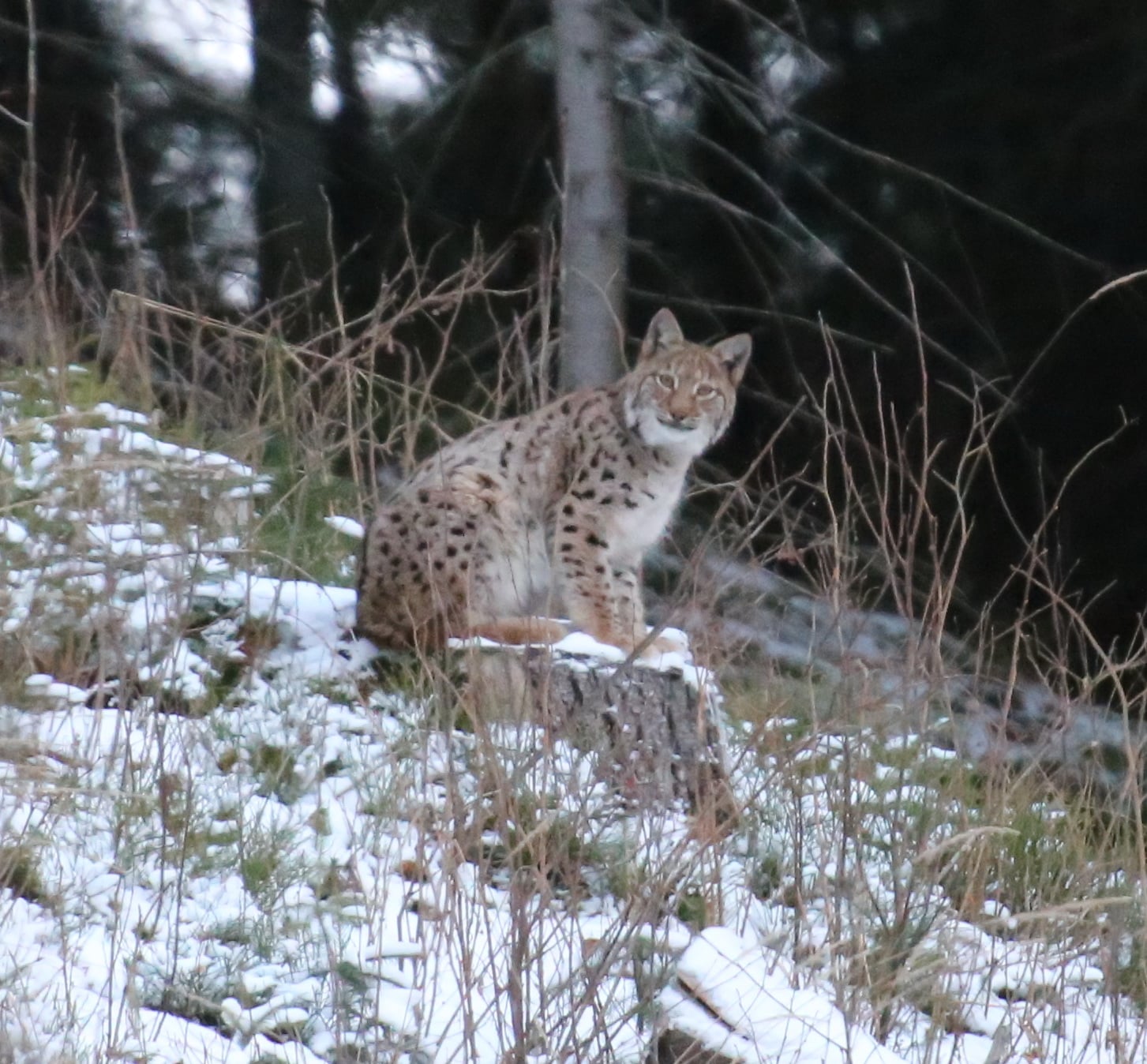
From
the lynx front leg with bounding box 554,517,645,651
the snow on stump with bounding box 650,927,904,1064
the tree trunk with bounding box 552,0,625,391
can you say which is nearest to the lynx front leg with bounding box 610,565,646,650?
the lynx front leg with bounding box 554,517,645,651

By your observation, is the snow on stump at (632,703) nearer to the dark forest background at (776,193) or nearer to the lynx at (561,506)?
the lynx at (561,506)

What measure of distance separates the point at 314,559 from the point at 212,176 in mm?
4949

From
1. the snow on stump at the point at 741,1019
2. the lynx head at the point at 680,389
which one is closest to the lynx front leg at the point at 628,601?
the lynx head at the point at 680,389

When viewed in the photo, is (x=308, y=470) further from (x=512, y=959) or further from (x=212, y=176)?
(x=212, y=176)

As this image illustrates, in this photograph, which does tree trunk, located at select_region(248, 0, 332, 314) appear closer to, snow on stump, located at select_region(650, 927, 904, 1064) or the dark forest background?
the dark forest background

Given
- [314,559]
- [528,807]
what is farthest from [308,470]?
[528,807]

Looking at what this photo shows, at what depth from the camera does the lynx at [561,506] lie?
5.41m

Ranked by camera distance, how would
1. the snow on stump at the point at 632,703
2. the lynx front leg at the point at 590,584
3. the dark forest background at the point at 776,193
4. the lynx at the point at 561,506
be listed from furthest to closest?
the dark forest background at the point at 776,193, the lynx front leg at the point at 590,584, the lynx at the point at 561,506, the snow on stump at the point at 632,703

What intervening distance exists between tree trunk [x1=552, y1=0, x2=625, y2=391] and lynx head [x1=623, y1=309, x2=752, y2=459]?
1.12 meters

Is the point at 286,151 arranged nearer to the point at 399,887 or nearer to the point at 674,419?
the point at 674,419

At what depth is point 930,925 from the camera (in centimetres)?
339

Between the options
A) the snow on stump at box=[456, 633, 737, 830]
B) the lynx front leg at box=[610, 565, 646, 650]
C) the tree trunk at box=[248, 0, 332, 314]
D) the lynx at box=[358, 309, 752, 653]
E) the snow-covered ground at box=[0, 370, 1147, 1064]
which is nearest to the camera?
the snow-covered ground at box=[0, 370, 1147, 1064]

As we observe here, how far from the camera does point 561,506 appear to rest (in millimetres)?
6086

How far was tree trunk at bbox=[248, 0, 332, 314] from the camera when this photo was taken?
33.5ft
